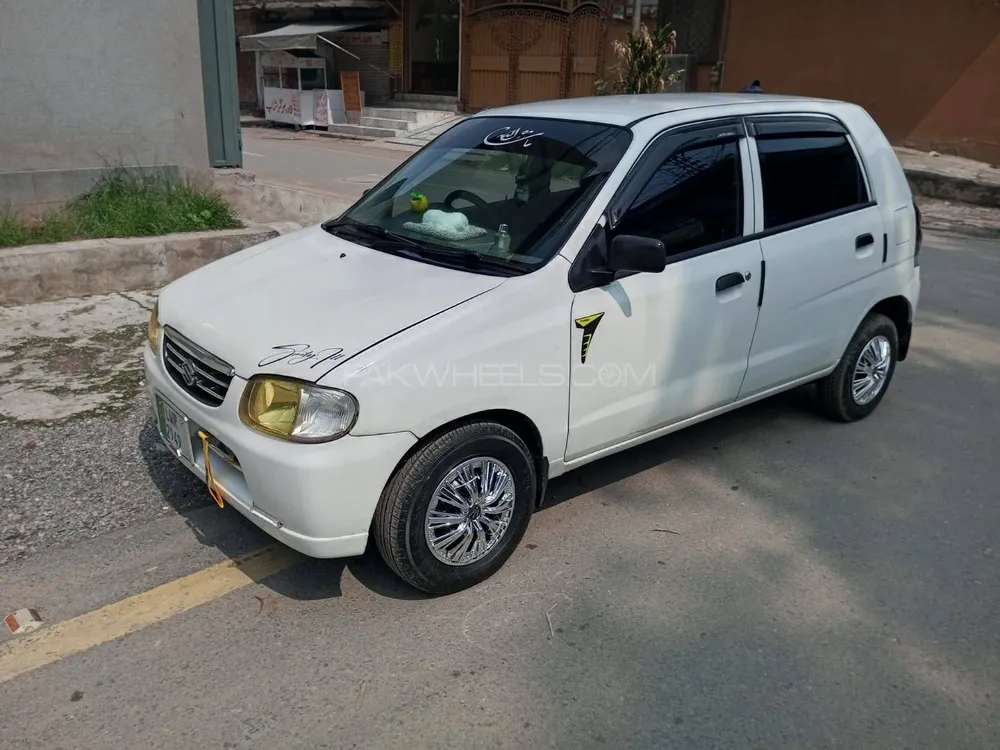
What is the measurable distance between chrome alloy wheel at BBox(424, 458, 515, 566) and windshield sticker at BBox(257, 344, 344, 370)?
0.60 m

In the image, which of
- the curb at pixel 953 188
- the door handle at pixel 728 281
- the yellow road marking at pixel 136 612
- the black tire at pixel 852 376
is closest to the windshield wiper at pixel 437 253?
the door handle at pixel 728 281

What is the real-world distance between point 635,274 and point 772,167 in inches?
44.7

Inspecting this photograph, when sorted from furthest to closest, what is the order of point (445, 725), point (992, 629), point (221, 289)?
1. point (221, 289)
2. point (992, 629)
3. point (445, 725)

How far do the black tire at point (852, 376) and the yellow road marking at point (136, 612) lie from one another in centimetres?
306

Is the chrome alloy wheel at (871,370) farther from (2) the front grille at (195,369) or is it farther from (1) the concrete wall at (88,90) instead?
(1) the concrete wall at (88,90)

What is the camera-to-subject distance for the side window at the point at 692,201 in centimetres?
355

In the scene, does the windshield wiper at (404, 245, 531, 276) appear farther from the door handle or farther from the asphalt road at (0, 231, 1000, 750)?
the asphalt road at (0, 231, 1000, 750)

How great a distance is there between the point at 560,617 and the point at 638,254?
1387 millimetres

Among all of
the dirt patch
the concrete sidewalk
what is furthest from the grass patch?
the concrete sidewalk

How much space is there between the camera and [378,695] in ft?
8.88

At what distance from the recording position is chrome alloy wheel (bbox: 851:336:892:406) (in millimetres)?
4773

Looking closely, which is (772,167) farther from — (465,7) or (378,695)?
(465,7)

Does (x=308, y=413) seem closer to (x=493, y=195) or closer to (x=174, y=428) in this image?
(x=174, y=428)

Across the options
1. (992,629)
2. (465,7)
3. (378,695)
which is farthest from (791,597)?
(465,7)
